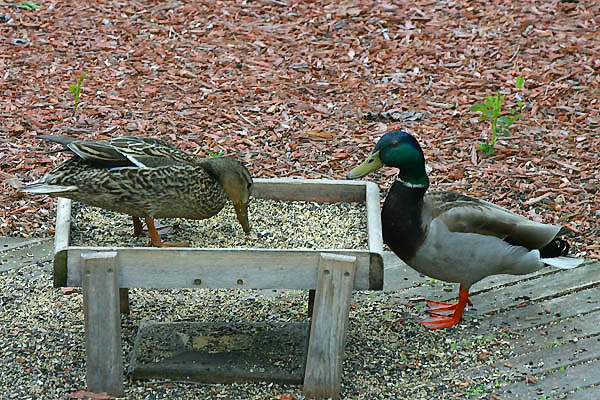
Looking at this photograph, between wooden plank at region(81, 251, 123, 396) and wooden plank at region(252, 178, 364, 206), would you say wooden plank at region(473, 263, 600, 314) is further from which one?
wooden plank at region(81, 251, 123, 396)

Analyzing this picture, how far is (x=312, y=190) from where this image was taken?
14.2 ft

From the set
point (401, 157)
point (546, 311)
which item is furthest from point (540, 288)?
point (401, 157)

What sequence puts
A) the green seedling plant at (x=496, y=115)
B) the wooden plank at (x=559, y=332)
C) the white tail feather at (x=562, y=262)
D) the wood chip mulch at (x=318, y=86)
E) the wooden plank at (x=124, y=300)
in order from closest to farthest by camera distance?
1. the wooden plank at (x=559, y=332)
2. the wooden plank at (x=124, y=300)
3. the white tail feather at (x=562, y=262)
4. the wood chip mulch at (x=318, y=86)
5. the green seedling plant at (x=496, y=115)

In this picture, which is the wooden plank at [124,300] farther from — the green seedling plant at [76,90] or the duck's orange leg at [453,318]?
the green seedling plant at [76,90]

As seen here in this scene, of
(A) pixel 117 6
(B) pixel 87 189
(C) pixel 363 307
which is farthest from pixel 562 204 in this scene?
(A) pixel 117 6

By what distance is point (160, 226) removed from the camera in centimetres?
432

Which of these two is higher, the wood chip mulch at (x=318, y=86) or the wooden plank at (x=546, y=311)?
the wood chip mulch at (x=318, y=86)

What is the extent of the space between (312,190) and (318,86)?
7.25 ft

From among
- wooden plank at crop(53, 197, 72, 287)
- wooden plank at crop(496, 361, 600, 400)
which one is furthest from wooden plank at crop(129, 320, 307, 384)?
wooden plank at crop(496, 361, 600, 400)

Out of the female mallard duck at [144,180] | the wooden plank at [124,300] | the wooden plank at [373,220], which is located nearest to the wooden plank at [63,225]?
the female mallard duck at [144,180]

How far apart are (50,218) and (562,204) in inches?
109

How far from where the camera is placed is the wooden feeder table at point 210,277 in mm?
3412

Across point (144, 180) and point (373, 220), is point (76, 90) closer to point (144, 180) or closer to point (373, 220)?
point (144, 180)

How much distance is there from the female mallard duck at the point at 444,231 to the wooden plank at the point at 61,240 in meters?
1.21
